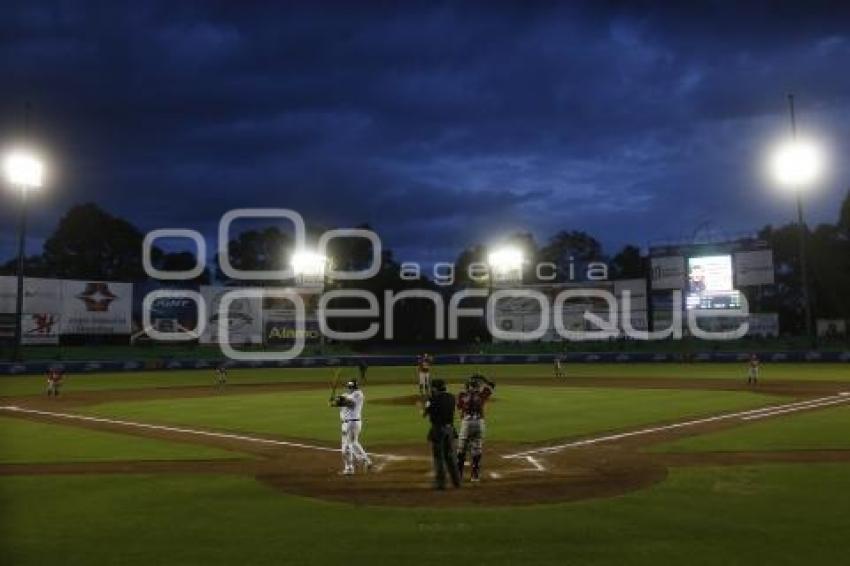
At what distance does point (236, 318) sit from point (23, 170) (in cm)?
2874

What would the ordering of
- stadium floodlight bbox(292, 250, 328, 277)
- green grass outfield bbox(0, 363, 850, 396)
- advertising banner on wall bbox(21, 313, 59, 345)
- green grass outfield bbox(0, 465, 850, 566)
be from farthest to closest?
stadium floodlight bbox(292, 250, 328, 277), advertising banner on wall bbox(21, 313, 59, 345), green grass outfield bbox(0, 363, 850, 396), green grass outfield bbox(0, 465, 850, 566)

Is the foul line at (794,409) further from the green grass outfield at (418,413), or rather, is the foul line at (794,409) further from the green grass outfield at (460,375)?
the green grass outfield at (460,375)

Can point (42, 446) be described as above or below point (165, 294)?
below

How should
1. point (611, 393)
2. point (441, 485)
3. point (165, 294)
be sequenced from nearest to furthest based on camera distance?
point (441, 485) → point (611, 393) → point (165, 294)

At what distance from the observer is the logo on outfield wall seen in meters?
71.4

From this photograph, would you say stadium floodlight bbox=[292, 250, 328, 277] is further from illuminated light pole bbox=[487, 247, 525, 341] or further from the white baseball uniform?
the white baseball uniform

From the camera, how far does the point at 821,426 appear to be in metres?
23.5

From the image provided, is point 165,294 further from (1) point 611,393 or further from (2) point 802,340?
(2) point 802,340

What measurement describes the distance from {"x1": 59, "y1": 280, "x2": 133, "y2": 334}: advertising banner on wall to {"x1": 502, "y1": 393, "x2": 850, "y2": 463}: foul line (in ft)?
198

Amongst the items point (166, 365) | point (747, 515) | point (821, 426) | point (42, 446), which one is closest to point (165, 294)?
point (166, 365)

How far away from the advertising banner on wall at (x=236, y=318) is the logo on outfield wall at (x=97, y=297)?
9.13 metres

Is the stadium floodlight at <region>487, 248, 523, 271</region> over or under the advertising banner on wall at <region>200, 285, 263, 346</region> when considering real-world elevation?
over

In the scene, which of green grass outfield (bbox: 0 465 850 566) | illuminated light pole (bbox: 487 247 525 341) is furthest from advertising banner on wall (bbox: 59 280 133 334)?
green grass outfield (bbox: 0 465 850 566)

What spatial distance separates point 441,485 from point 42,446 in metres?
12.6
